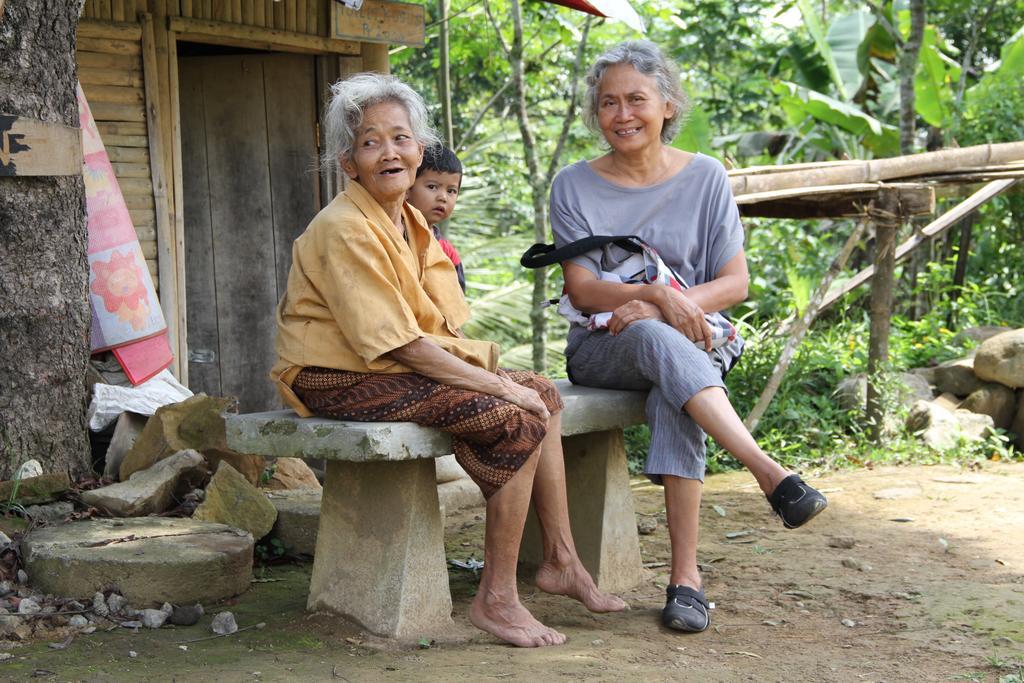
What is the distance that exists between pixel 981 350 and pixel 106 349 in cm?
545

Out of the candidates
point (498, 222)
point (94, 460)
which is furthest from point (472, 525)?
point (498, 222)

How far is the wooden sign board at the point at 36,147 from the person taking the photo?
4.08m

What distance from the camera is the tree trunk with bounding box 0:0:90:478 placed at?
413 centimetres

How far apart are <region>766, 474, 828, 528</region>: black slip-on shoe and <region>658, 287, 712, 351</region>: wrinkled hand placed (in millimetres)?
597

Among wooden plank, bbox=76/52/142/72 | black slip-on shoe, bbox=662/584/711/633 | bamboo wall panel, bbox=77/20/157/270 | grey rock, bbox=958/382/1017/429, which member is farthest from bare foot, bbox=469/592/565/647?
grey rock, bbox=958/382/1017/429

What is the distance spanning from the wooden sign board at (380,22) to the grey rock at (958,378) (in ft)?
13.9

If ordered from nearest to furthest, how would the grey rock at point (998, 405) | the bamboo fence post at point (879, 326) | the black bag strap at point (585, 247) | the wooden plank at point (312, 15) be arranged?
1. the black bag strap at point (585, 247)
2. the wooden plank at point (312, 15)
3. the bamboo fence post at point (879, 326)
4. the grey rock at point (998, 405)

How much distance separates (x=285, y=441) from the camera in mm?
3293

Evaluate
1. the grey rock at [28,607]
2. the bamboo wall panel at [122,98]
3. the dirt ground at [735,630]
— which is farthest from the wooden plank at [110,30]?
the grey rock at [28,607]

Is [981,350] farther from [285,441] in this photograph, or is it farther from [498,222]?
[498,222]

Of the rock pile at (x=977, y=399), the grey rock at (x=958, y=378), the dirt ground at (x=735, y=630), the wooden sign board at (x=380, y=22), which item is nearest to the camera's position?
the dirt ground at (x=735, y=630)

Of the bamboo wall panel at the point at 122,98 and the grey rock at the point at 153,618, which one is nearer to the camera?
the grey rock at the point at 153,618

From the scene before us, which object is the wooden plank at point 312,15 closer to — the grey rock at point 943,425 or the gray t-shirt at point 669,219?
the gray t-shirt at point 669,219

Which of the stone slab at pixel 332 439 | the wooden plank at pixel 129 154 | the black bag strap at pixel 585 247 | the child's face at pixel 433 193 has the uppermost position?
the wooden plank at pixel 129 154
